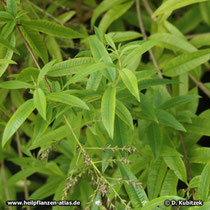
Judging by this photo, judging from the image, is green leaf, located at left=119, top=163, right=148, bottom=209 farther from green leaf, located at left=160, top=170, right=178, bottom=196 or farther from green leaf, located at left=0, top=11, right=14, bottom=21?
green leaf, located at left=0, top=11, right=14, bottom=21

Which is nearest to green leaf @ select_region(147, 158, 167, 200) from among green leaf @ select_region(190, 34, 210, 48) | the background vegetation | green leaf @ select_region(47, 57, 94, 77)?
the background vegetation

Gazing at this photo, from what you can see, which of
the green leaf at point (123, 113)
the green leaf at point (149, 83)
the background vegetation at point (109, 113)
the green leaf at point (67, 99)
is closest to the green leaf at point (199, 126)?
the background vegetation at point (109, 113)

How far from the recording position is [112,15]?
1426 mm

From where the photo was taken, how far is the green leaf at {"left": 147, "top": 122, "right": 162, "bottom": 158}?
3.22 feet

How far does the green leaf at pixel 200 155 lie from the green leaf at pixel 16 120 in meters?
0.55

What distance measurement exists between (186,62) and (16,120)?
0.67 meters

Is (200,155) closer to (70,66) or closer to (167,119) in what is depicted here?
(167,119)

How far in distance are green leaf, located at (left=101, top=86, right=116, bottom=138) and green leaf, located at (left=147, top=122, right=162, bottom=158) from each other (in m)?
0.28

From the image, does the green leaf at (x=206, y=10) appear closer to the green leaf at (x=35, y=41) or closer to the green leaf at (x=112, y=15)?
the green leaf at (x=112, y=15)

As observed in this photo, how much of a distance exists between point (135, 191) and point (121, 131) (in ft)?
0.52

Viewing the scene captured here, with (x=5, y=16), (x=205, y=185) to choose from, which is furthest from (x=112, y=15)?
(x=205, y=185)

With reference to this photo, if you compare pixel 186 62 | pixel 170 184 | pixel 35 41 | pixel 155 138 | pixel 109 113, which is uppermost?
pixel 35 41

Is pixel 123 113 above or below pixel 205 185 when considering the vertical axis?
above

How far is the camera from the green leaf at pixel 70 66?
0.89 meters
